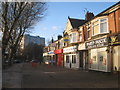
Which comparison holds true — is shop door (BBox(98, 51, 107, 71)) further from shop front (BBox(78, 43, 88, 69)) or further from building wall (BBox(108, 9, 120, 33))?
shop front (BBox(78, 43, 88, 69))

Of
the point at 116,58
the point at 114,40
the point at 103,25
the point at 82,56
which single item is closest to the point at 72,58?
the point at 82,56

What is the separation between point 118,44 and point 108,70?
338 centimetres

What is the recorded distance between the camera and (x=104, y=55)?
18.4 metres

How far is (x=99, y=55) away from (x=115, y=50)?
309 cm

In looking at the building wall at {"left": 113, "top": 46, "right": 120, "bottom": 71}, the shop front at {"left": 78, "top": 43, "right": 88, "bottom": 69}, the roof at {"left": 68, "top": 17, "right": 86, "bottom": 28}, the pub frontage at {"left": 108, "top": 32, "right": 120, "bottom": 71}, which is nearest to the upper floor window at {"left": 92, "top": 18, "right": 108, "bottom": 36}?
the pub frontage at {"left": 108, "top": 32, "right": 120, "bottom": 71}

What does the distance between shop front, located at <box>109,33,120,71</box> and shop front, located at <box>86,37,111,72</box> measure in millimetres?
651

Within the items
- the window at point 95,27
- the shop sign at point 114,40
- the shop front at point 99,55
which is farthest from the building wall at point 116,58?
the window at point 95,27

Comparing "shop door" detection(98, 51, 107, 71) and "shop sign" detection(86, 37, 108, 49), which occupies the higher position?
"shop sign" detection(86, 37, 108, 49)

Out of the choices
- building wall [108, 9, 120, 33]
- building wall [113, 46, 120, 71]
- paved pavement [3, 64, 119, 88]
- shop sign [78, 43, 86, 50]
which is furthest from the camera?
shop sign [78, 43, 86, 50]

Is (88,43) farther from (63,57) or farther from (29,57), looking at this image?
(29,57)

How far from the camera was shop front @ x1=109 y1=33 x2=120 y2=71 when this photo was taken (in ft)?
52.2

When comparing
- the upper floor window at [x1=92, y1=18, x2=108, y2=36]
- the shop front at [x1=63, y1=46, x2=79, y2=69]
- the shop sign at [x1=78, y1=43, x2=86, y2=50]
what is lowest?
the shop front at [x1=63, y1=46, x2=79, y2=69]

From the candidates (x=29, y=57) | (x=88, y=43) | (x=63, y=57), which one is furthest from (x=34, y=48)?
(x=88, y=43)

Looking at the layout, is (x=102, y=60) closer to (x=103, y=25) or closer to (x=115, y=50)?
(x=115, y=50)
